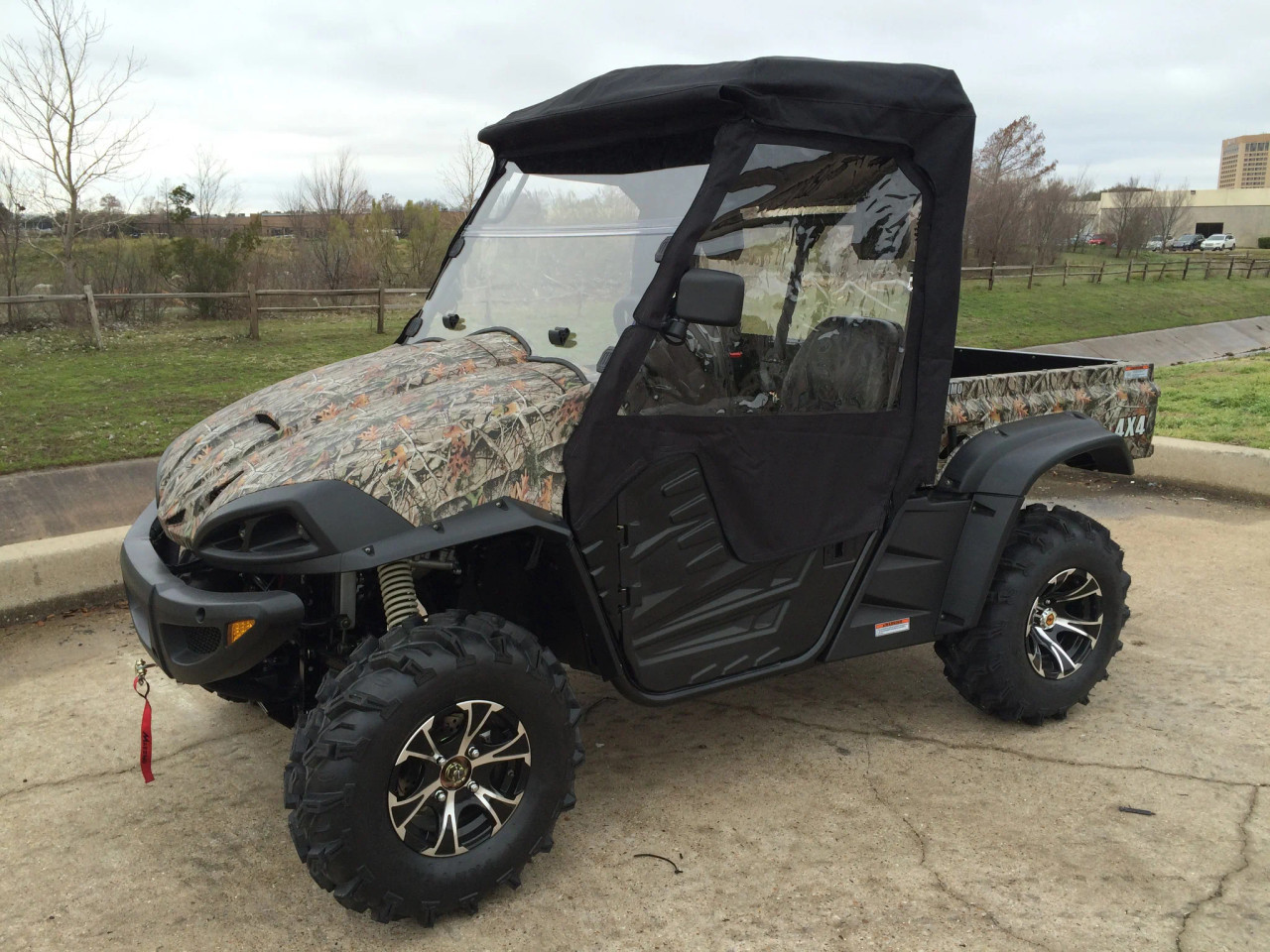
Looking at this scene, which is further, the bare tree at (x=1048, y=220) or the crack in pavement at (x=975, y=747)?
the bare tree at (x=1048, y=220)

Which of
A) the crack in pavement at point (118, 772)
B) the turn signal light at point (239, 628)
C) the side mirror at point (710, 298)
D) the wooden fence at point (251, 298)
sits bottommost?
the crack in pavement at point (118, 772)

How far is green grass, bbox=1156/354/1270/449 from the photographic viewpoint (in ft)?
29.5

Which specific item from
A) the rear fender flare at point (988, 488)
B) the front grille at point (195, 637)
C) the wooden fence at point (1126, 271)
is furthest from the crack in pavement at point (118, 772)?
the wooden fence at point (1126, 271)

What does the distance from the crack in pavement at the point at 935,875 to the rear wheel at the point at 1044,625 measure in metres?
0.55

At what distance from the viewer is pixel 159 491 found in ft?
11.7

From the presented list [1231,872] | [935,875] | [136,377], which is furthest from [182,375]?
[1231,872]

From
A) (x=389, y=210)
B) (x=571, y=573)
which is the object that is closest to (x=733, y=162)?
(x=571, y=573)

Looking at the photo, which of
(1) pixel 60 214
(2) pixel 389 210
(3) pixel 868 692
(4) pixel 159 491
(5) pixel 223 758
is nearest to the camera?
(4) pixel 159 491

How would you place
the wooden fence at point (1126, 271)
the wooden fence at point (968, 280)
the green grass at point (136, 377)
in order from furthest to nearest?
the wooden fence at point (1126, 271), the wooden fence at point (968, 280), the green grass at point (136, 377)

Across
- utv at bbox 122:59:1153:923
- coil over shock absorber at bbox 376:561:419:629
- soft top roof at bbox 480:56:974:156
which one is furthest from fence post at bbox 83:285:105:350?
coil over shock absorber at bbox 376:561:419:629

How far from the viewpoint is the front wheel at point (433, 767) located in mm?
2924

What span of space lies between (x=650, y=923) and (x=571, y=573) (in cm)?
98

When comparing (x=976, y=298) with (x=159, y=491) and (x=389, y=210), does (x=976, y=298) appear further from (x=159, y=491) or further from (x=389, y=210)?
(x=159, y=491)

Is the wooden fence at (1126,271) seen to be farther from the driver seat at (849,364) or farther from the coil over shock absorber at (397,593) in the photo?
the coil over shock absorber at (397,593)
